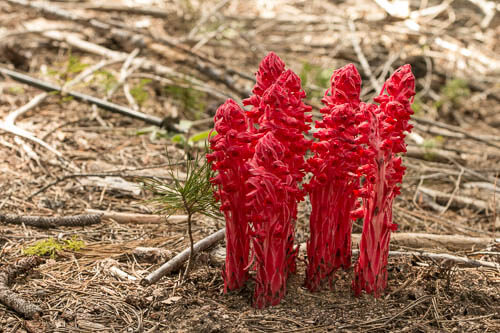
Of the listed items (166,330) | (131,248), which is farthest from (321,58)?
(166,330)

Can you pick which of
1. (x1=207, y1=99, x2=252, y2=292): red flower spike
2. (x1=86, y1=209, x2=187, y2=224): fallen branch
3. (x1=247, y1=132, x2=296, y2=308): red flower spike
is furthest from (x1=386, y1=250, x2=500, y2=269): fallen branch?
(x1=86, y1=209, x2=187, y2=224): fallen branch

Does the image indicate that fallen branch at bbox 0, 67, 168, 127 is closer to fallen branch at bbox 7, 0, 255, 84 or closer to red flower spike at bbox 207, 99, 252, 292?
fallen branch at bbox 7, 0, 255, 84

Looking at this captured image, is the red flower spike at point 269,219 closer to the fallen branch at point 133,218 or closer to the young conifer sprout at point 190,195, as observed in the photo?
the young conifer sprout at point 190,195

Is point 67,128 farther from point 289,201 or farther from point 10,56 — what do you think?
point 289,201

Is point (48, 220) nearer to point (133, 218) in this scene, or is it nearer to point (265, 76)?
point (133, 218)

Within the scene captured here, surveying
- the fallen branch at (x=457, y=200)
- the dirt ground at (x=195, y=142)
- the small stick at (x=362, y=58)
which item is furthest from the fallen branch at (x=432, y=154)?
the small stick at (x=362, y=58)

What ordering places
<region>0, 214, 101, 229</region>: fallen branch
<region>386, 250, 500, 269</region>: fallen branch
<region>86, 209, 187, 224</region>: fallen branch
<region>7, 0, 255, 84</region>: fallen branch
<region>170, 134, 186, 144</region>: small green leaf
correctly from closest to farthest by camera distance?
<region>386, 250, 500, 269</region>: fallen branch, <region>0, 214, 101, 229</region>: fallen branch, <region>86, 209, 187, 224</region>: fallen branch, <region>170, 134, 186, 144</region>: small green leaf, <region>7, 0, 255, 84</region>: fallen branch
